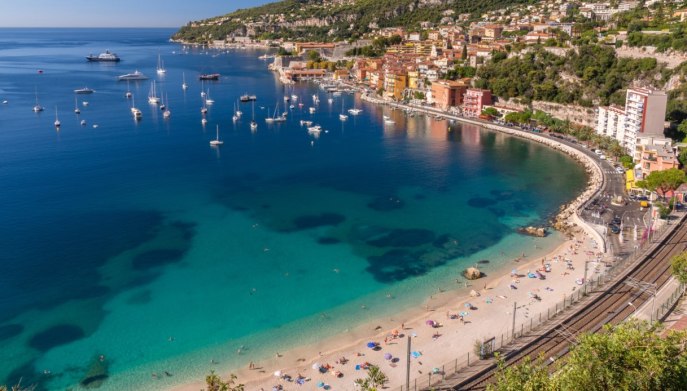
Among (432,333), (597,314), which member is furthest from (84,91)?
(597,314)

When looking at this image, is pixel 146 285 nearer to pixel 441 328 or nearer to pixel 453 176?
pixel 441 328

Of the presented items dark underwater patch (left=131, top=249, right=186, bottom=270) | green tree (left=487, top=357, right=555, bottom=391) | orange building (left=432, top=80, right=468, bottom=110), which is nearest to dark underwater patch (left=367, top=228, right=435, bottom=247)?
dark underwater patch (left=131, top=249, right=186, bottom=270)

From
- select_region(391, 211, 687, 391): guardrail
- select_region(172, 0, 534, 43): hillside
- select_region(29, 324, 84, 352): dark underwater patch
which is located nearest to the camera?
select_region(391, 211, 687, 391): guardrail

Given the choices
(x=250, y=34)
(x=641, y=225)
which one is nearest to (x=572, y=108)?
(x=641, y=225)

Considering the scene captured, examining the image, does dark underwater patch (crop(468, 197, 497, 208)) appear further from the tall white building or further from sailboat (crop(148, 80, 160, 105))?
sailboat (crop(148, 80, 160, 105))

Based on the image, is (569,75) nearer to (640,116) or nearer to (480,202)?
(640,116)

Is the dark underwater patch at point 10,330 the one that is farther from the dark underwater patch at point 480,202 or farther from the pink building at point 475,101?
the pink building at point 475,101
